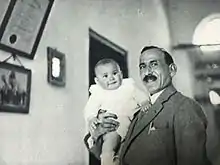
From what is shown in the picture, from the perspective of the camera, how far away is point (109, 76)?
1.07 meters

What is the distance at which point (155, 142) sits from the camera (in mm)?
1009

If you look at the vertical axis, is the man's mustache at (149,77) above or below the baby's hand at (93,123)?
above

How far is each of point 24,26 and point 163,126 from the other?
47 cm

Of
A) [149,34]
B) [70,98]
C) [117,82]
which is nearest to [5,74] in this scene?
[70,98]

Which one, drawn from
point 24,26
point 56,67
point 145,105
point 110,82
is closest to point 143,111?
point 145,105

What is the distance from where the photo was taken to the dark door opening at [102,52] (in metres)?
1.08

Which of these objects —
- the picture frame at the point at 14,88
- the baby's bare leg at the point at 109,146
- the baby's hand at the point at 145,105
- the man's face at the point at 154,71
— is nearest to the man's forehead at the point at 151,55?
the man's face at the point at 154,71

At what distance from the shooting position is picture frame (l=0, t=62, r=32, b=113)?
1.04 m

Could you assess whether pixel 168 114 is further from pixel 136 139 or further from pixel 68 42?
pixel 68 42

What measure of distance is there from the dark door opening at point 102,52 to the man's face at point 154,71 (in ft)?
0.16

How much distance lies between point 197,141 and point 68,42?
446 millimetres

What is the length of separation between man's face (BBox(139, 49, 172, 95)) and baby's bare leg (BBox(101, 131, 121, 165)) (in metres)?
0.15

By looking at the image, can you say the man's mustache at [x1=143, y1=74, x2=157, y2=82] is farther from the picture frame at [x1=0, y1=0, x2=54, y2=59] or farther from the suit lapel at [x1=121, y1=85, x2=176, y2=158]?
the picture frame at [x1=0, y1=0, x2=54, y2=59]

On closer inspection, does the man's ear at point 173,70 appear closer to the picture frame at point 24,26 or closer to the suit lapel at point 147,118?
the suit lapel at point 147,118
